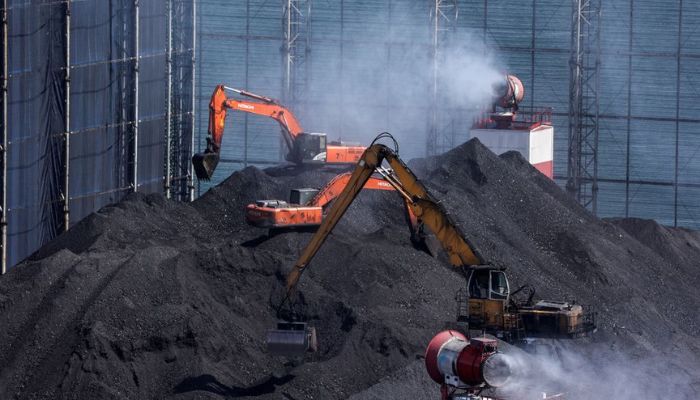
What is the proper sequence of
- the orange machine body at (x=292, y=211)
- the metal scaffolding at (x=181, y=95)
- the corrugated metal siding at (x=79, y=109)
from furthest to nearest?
the metal scaffolding at (x=181, y=95) < the corrugated metal siding at (x=79, y=109) < the orange machine body at (x=292, y=211)

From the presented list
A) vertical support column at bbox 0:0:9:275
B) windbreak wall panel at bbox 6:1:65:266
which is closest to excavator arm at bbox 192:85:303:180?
windbreak wall panel at bbox 6:1:65:266

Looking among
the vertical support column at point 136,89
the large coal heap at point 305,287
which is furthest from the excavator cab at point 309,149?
the vertical support column at point 136,89

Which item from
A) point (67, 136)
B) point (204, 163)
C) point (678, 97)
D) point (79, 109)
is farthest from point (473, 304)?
point (678, 97)

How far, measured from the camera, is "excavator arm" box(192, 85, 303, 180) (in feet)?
132

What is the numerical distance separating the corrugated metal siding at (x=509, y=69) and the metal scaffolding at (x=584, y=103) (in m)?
0.43

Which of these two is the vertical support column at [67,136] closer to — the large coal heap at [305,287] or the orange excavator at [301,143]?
the large coal heap at [305,287]

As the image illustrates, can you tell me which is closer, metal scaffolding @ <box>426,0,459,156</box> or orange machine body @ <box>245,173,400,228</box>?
orange machine body @ <box>245,173,400,228</box>

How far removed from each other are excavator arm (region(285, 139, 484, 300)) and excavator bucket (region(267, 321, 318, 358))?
1.83 metres

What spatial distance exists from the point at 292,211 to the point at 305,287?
11.5 feet

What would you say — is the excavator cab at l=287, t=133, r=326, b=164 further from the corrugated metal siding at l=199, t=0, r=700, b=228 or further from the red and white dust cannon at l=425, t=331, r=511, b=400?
the red and white dust cannon at l=425, t=331, r=511, b=400

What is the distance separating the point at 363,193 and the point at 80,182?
809 cm

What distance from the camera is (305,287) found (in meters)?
34.9

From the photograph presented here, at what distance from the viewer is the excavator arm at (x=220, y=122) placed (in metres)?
40.1

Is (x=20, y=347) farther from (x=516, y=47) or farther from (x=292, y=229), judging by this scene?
(x=516, y=47)
